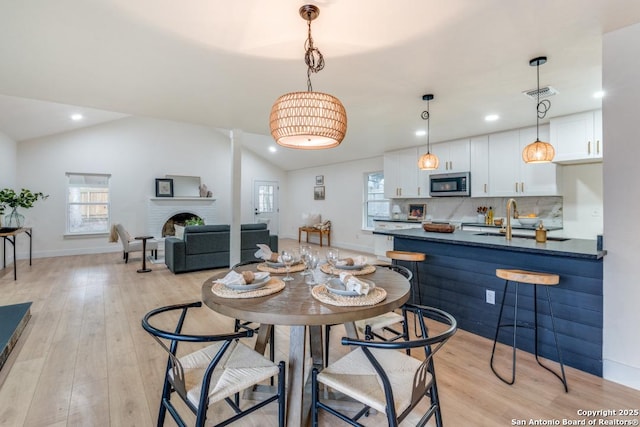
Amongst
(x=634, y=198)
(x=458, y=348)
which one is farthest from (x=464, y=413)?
(x=634, y=198)

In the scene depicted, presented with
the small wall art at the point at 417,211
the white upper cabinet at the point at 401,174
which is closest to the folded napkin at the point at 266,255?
the white upper cabinet at the point at 401,174

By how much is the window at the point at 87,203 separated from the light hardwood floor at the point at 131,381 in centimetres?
420

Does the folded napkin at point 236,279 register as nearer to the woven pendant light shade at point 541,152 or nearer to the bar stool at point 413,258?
the bar stool at point 413,258

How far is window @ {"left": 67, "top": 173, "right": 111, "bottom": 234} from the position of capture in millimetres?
6934

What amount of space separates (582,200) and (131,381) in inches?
218

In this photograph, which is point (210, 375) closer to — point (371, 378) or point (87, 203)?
point (371, 378)

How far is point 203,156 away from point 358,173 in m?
4.40

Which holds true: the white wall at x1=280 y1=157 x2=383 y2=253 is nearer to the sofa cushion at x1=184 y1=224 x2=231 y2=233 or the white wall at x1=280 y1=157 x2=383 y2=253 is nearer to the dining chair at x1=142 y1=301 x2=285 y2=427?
the sofa cushion at x1=184 y1=224 x2=231 y2=233

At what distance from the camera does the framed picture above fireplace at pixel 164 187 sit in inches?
307

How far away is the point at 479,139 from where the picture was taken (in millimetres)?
5094

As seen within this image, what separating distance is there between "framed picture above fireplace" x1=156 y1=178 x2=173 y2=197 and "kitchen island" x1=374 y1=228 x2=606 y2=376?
6.70 meters

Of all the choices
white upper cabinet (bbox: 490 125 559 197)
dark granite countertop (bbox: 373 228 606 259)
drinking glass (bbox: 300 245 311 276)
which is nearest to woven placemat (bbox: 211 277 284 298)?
drinking glass (bbox: 300 245 311 276)

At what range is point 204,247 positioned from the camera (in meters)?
5.29

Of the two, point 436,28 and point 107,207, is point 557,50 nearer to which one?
point 436,28
